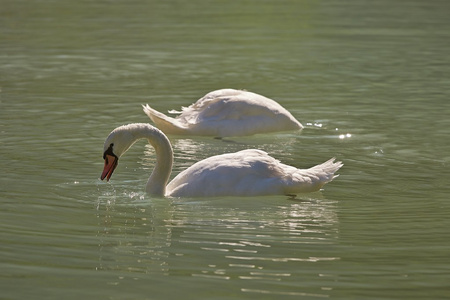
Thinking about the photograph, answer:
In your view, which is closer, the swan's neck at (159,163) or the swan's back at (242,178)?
the swan's back at (242,178)

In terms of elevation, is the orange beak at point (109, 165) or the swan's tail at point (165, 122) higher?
the orange beak at point (109, 165)

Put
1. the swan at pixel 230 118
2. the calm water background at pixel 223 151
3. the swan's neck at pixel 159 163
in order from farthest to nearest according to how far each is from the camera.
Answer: the swan at pixel 230 118 < the swan's neck at pixel 159 163 < the calm water background at pixel 223 151

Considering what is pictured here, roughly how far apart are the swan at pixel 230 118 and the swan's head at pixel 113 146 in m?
3.69

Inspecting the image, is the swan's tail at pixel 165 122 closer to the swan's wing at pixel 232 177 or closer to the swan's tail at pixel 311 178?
the swan's wing at pixel 232 177

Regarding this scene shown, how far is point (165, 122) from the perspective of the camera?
14562 mm

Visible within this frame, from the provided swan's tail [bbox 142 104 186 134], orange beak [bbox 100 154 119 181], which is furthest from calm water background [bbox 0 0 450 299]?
swan's tail [bbox 142 104 186 134]

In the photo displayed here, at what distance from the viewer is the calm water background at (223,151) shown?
26.0 ft

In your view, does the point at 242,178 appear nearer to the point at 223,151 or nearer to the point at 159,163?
the point at 159,163

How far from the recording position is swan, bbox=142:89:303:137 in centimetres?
1473

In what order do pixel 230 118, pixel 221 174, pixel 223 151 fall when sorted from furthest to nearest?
pixel 230 118 → pixel 223 151 → pixel 221 174

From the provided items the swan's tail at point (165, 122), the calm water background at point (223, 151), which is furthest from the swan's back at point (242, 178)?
the swan's tail at point (165, 122)

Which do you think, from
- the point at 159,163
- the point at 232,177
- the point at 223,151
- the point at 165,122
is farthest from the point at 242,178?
the point at 165,122

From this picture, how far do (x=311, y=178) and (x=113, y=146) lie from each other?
202 centimetres

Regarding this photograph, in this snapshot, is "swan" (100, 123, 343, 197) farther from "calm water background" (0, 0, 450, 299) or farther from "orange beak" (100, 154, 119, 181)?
"calm water background" (0, 0, 450, 299)
